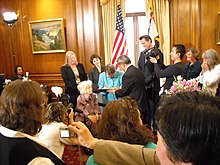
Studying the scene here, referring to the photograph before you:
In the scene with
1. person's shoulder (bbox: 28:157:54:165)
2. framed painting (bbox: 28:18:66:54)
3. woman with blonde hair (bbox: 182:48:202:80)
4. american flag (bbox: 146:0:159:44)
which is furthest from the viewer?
framed painting (bbox: 28:18:66:54)

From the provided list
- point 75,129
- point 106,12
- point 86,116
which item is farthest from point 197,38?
point 75,129

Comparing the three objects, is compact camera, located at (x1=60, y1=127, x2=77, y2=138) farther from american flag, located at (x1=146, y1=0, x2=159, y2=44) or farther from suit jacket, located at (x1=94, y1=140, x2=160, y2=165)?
american flag, located at (x1=146, y1=0, x2=159, y2=44)

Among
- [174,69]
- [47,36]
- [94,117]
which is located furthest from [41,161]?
[47,36]

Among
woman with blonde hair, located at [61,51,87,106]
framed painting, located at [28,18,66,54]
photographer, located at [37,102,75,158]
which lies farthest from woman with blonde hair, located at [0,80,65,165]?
framed painting, located at [28,18,66,54]

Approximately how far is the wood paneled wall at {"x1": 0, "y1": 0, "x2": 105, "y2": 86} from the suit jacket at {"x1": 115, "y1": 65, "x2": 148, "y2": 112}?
2564 mm

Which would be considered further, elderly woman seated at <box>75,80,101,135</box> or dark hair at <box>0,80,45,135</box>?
elderly woman seated at <box>75,80,101,135</box>

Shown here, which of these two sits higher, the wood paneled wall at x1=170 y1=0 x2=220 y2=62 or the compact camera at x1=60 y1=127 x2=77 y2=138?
the wood paneled wall at x1=170 y1=0 x2=220 y2=62

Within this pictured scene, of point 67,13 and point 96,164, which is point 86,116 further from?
point 67,13

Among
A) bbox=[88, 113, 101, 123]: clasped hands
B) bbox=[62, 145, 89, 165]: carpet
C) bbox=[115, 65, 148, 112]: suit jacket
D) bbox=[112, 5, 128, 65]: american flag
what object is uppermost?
bbox=[112, 5, 128, 65]: american flag

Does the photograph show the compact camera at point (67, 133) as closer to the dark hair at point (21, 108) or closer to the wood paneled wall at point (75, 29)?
the dark hair at point (21, 108)

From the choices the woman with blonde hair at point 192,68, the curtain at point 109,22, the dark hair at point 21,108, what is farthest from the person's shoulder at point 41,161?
the curtain at point 109,22

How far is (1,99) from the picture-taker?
1.39 m

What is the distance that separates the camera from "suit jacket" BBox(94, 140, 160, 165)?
121 cm

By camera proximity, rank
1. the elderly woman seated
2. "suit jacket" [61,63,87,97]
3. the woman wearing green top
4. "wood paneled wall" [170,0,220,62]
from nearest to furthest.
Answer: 1. the woman wearing green top
2. the elderly woman seated
3. "suit jacket" [61,63,87,97]
4. "wood paneled wall" [170,0,220,62]
